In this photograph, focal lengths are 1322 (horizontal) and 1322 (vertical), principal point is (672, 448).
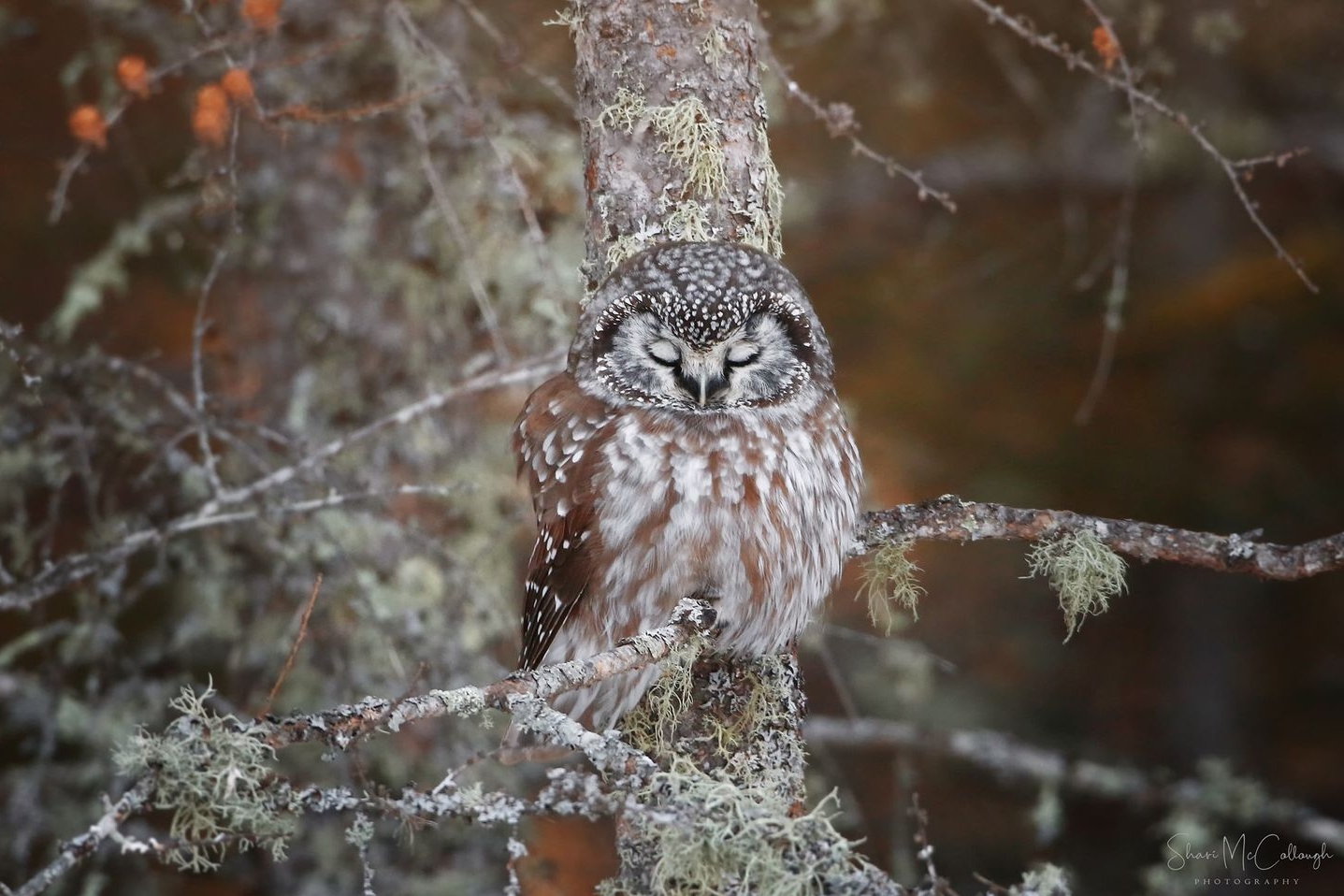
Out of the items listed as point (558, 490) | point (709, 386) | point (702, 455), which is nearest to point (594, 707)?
point (558, 490)

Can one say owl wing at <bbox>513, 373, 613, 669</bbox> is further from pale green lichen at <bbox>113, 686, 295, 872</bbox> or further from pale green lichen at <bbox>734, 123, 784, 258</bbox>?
pale green lichen at <bbox>113, 686, 295, 872</bbox>

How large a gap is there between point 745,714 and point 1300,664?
18.9 feet

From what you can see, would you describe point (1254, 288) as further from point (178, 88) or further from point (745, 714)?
point (178, 88)

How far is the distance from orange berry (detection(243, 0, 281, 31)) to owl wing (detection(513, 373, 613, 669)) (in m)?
1.07

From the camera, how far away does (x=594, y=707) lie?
3.07 metres

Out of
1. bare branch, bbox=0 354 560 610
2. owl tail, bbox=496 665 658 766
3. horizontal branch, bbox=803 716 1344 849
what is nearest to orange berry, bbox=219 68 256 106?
bare branch, bbox=0 354 560 610

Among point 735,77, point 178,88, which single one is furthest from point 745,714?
point 178,88

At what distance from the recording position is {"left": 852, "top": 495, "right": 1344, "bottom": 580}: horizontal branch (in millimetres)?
2408

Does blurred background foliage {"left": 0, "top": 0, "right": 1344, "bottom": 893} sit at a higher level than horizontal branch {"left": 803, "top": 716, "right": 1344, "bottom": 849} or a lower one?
higher

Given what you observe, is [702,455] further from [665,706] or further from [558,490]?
[665,706]

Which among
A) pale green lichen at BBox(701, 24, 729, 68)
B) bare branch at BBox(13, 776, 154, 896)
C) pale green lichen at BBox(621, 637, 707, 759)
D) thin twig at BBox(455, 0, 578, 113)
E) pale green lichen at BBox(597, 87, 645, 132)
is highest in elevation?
thin twig at BBox(455, 0, 578, 113)

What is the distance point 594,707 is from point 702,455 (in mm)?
693

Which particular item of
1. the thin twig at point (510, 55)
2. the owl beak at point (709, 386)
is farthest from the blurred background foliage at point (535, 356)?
the owl beak at point (709, 386)

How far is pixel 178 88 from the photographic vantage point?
590cm
